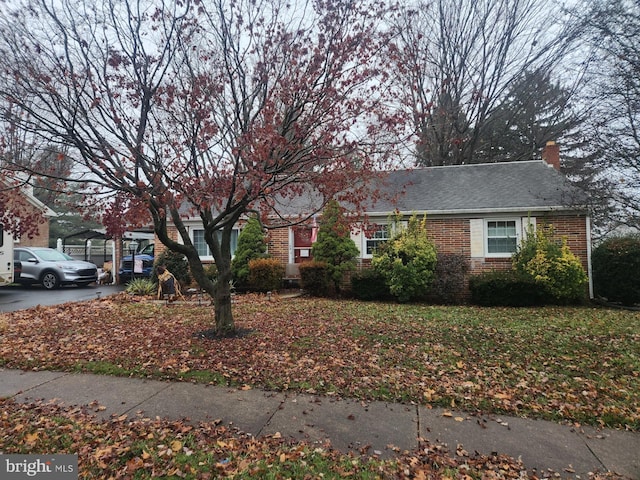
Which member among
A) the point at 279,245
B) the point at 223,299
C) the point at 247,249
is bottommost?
the point at 223,299

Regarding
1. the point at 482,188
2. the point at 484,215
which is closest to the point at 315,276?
the point at 484,215

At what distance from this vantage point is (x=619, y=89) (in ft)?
23.1

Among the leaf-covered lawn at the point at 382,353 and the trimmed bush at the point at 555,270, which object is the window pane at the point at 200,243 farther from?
the trimmed bush at the point at 555,270

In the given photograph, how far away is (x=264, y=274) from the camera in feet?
40.2

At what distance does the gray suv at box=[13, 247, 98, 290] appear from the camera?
14.7 meters

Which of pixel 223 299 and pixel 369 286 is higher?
pixel 223 299

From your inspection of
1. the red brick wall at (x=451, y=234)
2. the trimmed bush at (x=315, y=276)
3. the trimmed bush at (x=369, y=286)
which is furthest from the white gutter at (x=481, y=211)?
the trimmed bush at (x=315, y=276)

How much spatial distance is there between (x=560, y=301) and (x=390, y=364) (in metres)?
8.24

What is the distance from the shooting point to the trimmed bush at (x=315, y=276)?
465 inches

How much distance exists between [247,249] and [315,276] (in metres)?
2.83

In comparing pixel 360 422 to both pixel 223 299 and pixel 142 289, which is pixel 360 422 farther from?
pixel 142 289

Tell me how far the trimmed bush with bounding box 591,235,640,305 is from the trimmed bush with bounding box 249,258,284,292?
31.9 ft

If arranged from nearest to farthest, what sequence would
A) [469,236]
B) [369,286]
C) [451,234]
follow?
1. [369,286]
2. [469,236]
3. [451,234]

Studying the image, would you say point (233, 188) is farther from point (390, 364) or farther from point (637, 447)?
point (637, 447)
